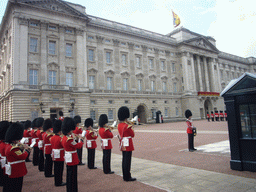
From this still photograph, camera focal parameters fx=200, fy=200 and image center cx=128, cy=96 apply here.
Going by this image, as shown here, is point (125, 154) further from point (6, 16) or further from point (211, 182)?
point (6, 16)

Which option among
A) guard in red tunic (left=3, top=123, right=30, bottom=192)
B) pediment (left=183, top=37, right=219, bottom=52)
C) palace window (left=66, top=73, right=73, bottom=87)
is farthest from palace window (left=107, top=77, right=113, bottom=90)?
guard in red tunic (left=3, top=123, right=30, bottom=192)

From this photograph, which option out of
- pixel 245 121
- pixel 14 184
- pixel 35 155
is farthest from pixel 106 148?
pixel 245 121

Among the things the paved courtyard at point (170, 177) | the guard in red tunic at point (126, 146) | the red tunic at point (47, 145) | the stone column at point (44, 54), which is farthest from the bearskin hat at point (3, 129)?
the stone column at point (44, 54)

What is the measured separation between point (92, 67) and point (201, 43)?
31056 millimetres

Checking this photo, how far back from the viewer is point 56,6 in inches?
1165

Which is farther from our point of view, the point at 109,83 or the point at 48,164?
the point at 109,83

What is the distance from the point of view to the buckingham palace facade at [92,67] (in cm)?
2672

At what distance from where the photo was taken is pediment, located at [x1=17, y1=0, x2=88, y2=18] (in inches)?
1089

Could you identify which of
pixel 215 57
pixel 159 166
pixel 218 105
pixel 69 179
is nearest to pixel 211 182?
pixel 159 166

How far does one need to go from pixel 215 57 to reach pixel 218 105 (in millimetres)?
13144

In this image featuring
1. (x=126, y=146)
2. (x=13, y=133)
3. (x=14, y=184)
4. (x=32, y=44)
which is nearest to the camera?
(x=14, y=184)

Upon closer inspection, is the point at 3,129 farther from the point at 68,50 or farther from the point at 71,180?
the point at 68,50

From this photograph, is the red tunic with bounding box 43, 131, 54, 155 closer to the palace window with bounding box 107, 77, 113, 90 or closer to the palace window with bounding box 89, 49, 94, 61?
the palace window with bounding box 89, 49, 94, 61

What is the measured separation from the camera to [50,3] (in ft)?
95.2
